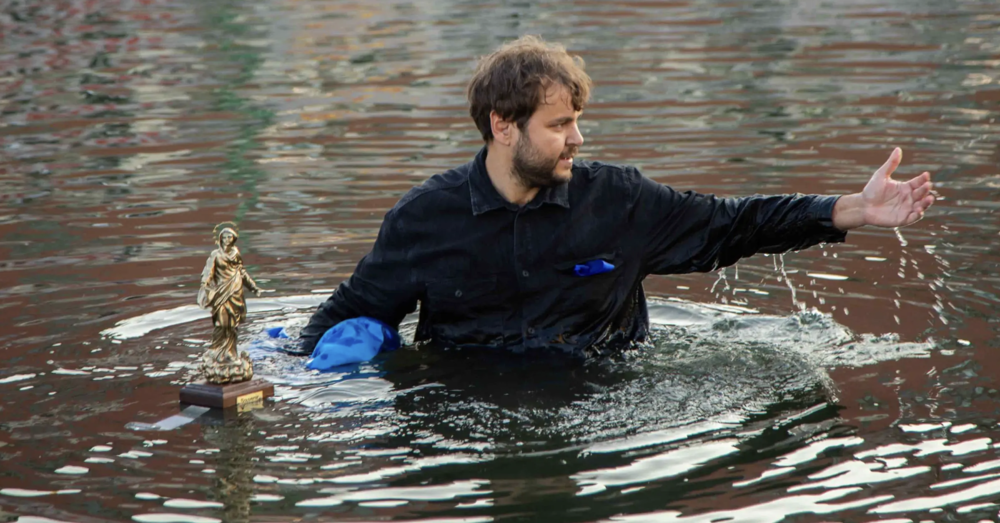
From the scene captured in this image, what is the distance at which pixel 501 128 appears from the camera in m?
5.95

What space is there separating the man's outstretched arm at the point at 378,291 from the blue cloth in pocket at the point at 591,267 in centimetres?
78

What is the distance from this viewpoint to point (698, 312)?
7.02 meters

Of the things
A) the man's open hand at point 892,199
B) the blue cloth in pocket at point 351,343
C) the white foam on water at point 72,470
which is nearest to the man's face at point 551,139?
the blue cloth in pocket at point 351,343

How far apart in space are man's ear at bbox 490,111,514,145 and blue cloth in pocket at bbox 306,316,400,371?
3.59 feet

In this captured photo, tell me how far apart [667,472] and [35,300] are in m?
4.16

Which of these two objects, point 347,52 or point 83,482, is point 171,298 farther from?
point 347,52

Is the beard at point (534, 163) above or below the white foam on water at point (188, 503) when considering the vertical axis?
above

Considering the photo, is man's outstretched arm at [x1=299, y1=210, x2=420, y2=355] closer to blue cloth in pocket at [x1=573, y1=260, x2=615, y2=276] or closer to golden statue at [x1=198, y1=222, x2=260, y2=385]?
blue cloth in pocket at [x1=573, y1=260, x2=615, y2=276]

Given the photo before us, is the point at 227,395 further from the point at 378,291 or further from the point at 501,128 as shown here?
the point at 501,128

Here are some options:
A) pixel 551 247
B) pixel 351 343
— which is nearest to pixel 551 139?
pixel 551 247

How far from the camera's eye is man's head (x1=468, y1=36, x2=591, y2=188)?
5.80 meters

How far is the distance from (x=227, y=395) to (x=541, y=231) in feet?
5.39

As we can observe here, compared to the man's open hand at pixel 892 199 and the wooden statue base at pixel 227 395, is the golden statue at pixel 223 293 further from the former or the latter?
the man's open hand at pixel 892 199

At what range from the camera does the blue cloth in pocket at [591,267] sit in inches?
239
